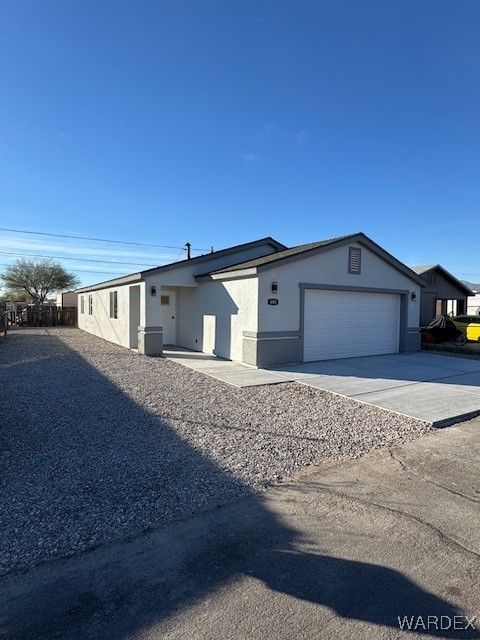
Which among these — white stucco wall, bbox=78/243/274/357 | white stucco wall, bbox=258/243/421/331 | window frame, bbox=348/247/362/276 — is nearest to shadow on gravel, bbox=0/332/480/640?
white stucco wall, bbox=258/243/421/331

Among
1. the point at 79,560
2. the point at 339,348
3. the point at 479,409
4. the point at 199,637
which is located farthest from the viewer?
the point at 339,348

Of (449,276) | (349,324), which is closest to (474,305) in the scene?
(449,276)

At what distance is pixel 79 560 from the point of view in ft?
9.11

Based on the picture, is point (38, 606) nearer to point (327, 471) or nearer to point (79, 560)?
point (79, 560)

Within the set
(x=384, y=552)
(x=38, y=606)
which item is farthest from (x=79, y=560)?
(x=384, y=552)

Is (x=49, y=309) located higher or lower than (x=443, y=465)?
higher

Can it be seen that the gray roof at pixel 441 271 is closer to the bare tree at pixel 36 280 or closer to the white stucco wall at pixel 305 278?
the white stucco wall at pixel 305 278

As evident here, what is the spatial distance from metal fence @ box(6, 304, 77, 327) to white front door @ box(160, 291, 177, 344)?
15727 mm

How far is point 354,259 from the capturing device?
40.7 feet

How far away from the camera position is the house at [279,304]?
1090 centimetres

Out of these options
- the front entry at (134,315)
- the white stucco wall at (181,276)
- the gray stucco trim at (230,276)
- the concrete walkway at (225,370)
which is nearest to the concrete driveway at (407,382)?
the concrete walkway at (225,370)

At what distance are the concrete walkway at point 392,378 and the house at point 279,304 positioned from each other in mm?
644

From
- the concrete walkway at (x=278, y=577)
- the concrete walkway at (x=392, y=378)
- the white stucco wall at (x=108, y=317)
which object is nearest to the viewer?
the concrete walkway at (x=278, y=577)

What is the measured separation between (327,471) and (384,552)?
141cm
